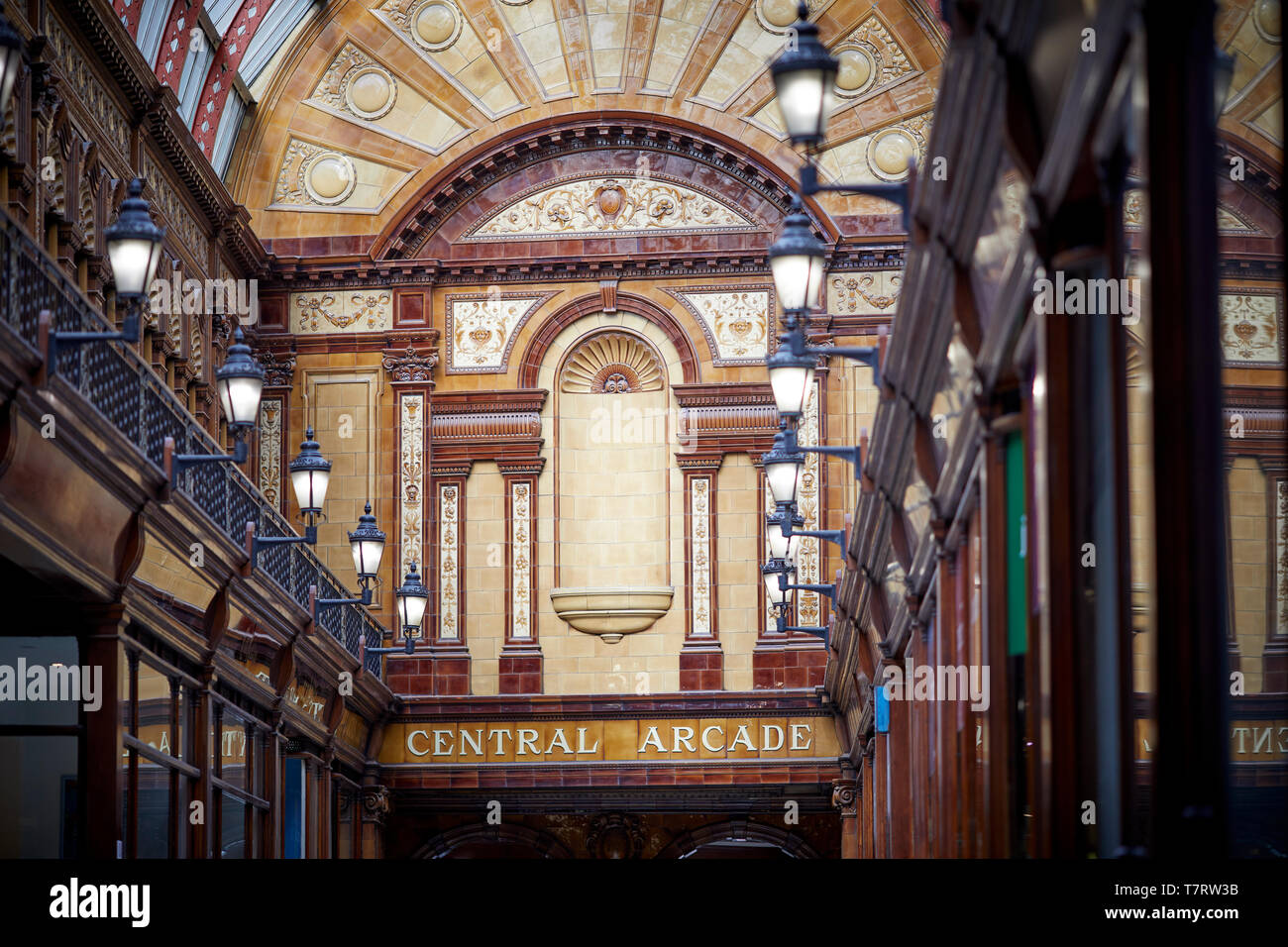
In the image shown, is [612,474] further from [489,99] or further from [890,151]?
[890,151]

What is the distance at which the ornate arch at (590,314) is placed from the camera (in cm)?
2834

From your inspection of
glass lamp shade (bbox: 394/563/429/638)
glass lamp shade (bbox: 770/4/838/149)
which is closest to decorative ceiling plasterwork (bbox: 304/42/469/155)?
glass lamp shade (bbox: 394/563/429/638)

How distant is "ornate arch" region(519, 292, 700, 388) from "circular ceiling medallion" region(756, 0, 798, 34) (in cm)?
426

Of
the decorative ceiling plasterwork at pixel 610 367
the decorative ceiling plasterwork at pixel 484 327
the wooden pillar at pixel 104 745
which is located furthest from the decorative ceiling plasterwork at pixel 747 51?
the wooden pillar at pixel 104 745

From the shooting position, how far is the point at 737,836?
28922mm

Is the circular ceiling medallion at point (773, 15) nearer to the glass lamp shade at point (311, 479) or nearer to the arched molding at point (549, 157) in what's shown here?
the arched molding at point (549, 157)

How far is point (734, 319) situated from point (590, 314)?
6.85ft

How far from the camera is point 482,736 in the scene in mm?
27500

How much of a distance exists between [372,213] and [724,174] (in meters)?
5.04

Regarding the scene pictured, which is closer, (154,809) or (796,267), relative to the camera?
(796,267)

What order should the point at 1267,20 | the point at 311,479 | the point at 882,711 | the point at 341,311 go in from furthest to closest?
the point at 341,311 → the point at 311,479 → the point at 882,711 → the point at 1267,20

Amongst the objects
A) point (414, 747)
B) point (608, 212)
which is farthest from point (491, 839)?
point (608, 212)

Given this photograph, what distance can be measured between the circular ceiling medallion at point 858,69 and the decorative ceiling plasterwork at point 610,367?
469 cm
